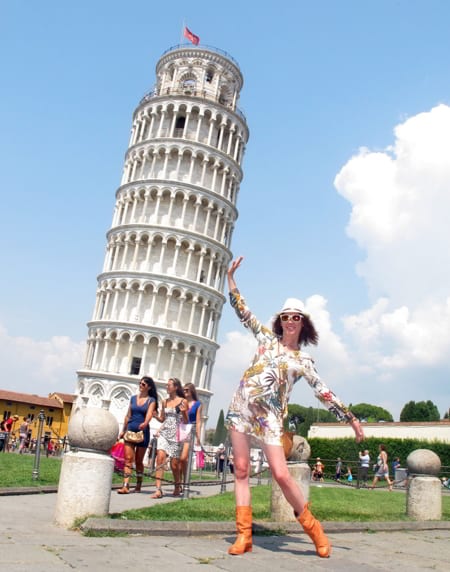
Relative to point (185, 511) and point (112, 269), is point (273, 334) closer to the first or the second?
point (185, 511)

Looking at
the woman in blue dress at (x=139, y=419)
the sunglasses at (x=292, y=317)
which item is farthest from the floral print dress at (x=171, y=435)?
the sunglasses at (x=292, y=317)

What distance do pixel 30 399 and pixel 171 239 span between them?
31.7 meters

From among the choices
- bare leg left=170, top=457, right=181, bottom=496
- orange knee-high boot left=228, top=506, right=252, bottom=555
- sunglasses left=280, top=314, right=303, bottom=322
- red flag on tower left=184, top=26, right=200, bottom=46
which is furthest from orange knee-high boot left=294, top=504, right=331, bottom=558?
red flag on tower left=184, top=26, right=200, bottom=46

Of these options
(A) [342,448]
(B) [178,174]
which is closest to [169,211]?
(B) [178,174]

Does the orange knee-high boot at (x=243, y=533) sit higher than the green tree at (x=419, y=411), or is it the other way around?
the green tree at (x=419, y=411)

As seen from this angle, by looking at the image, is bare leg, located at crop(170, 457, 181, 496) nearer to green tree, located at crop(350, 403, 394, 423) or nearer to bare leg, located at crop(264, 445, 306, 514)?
bare leg, located at crop(264, 445, 306, 514)

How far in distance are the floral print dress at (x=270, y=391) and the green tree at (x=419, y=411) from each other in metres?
89.9

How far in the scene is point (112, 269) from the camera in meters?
52.7

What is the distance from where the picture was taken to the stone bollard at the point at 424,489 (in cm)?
893

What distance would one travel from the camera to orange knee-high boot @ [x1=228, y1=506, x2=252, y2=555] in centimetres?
508

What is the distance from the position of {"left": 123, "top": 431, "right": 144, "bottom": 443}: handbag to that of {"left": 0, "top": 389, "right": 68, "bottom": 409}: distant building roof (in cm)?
6370

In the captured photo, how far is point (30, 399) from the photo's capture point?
229ft

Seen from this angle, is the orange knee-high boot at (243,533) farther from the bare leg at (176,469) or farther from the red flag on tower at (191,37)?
the red flag on tower at (191,37)

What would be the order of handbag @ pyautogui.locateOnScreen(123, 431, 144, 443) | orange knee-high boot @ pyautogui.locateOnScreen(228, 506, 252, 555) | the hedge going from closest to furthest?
orange knee-high boot @ pyautogui.locateOnScreen(228, 506, 252, 555) < handbag @ pyautogui.locateOnScreen(123, 431, 144, 443) < the hedge
